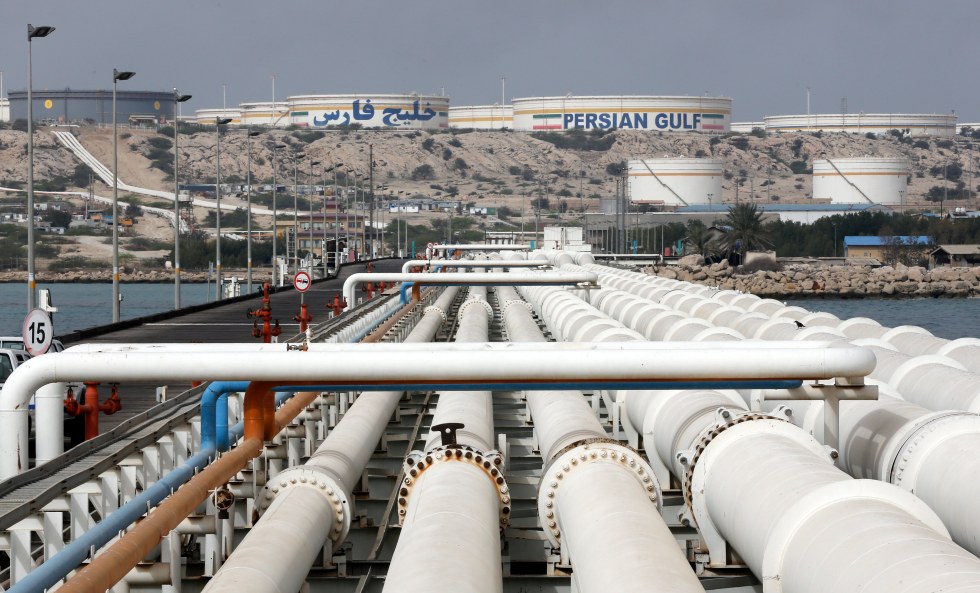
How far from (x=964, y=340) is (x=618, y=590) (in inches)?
499

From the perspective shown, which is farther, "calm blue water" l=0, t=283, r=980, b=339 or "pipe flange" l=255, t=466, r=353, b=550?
"calm blue water" l=0, t=283, r=980, b=339

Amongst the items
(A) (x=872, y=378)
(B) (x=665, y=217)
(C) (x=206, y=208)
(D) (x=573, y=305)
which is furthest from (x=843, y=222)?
(A) (x=872, y=378)

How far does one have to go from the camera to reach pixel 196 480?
31.8ft

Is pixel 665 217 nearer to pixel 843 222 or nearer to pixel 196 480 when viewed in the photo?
pixel 843 222

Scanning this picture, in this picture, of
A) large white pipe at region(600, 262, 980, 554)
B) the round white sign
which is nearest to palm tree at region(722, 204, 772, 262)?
the round white sign

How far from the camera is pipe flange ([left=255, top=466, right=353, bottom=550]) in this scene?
11.1 m

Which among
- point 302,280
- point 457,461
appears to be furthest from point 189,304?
point 457,461

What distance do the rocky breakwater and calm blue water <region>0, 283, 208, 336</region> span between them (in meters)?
41.9

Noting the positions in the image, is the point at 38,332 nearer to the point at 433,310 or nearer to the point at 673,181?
the point at 433,310

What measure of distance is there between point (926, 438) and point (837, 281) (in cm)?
11002

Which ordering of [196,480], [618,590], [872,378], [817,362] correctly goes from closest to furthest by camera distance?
[618,590], [196,480], [817,362], [872,378]

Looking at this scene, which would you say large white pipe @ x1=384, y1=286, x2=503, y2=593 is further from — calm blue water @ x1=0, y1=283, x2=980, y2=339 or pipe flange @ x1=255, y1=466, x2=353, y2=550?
calm blue water @ x1=0, y1=283, x2=980, y2=339

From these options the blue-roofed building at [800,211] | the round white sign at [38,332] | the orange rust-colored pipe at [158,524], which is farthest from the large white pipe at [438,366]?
the blue-roofed building at [800,211]

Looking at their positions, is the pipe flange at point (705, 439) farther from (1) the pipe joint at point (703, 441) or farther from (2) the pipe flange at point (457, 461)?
(2) the pipe flange at point (457, 461)
